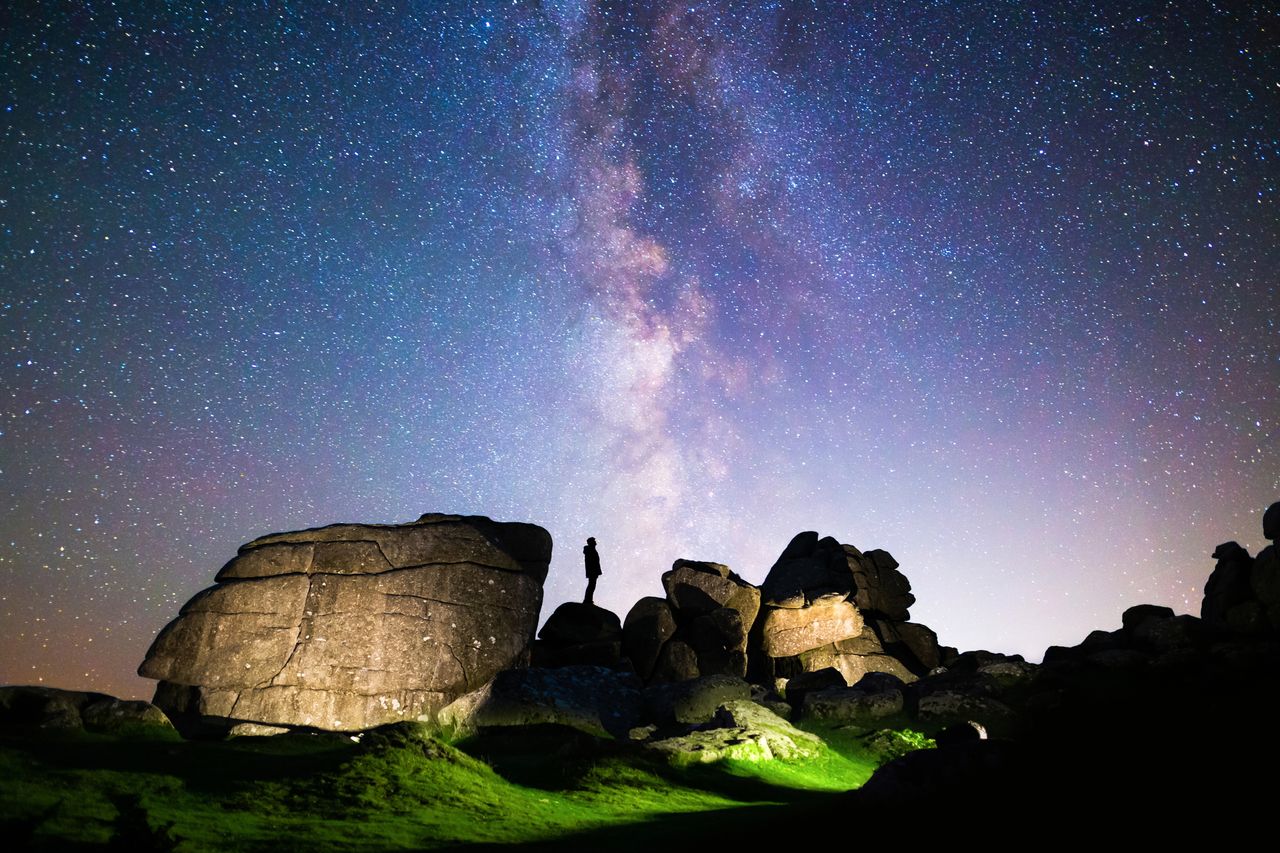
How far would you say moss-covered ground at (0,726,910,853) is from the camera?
18.2ft

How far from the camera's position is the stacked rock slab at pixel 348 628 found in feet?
65.7

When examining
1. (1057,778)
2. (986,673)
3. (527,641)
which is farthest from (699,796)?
(986,673)

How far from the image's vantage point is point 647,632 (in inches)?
1146

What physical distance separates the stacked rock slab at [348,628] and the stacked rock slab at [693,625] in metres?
7.46

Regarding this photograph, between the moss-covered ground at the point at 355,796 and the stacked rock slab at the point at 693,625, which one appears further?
the stacked rock slab at the point at 693,625

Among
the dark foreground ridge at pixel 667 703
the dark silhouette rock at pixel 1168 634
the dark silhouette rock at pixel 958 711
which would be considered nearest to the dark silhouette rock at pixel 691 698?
the dark foreground ridge at pixel 667 703

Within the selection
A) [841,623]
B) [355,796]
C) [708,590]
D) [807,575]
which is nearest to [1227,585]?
[841,623]

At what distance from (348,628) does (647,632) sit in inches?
507

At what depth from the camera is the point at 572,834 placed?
6.94 meters

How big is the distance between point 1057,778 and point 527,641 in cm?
1854

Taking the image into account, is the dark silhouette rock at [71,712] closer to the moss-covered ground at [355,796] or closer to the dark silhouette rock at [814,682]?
the moss-covered ground at [355,796]

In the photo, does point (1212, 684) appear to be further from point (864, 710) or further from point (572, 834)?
point (572, 834)

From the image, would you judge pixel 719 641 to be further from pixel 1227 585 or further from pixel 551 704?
pixel 1227 585

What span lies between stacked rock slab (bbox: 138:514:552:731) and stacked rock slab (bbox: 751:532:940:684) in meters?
13.1
